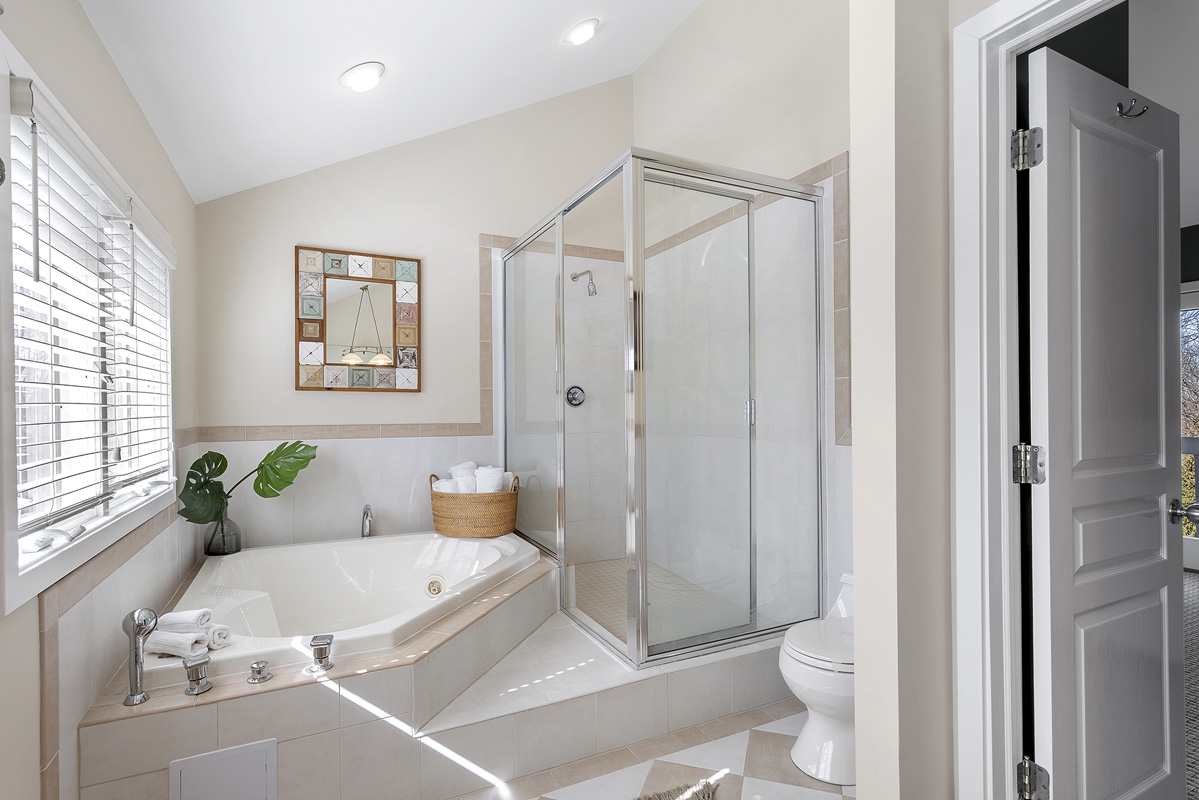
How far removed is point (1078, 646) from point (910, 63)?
1.35 m

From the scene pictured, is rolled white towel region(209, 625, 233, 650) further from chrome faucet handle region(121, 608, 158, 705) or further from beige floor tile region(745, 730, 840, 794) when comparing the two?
beige floor tile region(745, 730, 840, 794)

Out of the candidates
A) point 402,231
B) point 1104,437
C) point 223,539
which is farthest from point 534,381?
point 1104,437

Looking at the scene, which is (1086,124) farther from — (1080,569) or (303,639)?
(303,639)

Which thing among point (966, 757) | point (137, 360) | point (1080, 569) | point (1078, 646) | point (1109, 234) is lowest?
point (966, 757)

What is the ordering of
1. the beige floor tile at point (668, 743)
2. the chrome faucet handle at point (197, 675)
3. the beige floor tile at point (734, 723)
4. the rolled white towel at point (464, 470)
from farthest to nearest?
1. the rolled white towel at point (464, 470)
2. the beige floor tile at point (734, 723)
3. the beige floor tile at point (668, 743)
4. the chrome faucet handle at point (197, 675)

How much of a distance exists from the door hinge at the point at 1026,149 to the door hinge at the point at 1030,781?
131 centimetres

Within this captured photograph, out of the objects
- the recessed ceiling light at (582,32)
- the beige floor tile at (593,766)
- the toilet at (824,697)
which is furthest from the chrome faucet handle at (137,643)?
the recessed ceiling light at (582,32)

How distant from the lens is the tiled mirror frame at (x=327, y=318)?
10.3 ft

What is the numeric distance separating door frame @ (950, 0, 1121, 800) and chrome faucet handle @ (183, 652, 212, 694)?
1883mm

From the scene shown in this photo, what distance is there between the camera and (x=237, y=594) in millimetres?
2428

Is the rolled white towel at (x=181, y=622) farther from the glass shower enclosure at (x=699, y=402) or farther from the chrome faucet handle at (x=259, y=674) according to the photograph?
the glass shower enclosure at (x=699, y=402)

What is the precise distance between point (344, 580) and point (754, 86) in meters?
2.99

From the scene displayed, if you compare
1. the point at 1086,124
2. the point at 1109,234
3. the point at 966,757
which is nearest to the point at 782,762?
the point at 966,757

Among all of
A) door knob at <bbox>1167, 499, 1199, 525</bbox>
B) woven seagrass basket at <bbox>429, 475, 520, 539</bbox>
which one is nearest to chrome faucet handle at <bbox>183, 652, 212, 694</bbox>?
woven seagrass basket at <bbox>429, 475, 520, 539</bbox>
